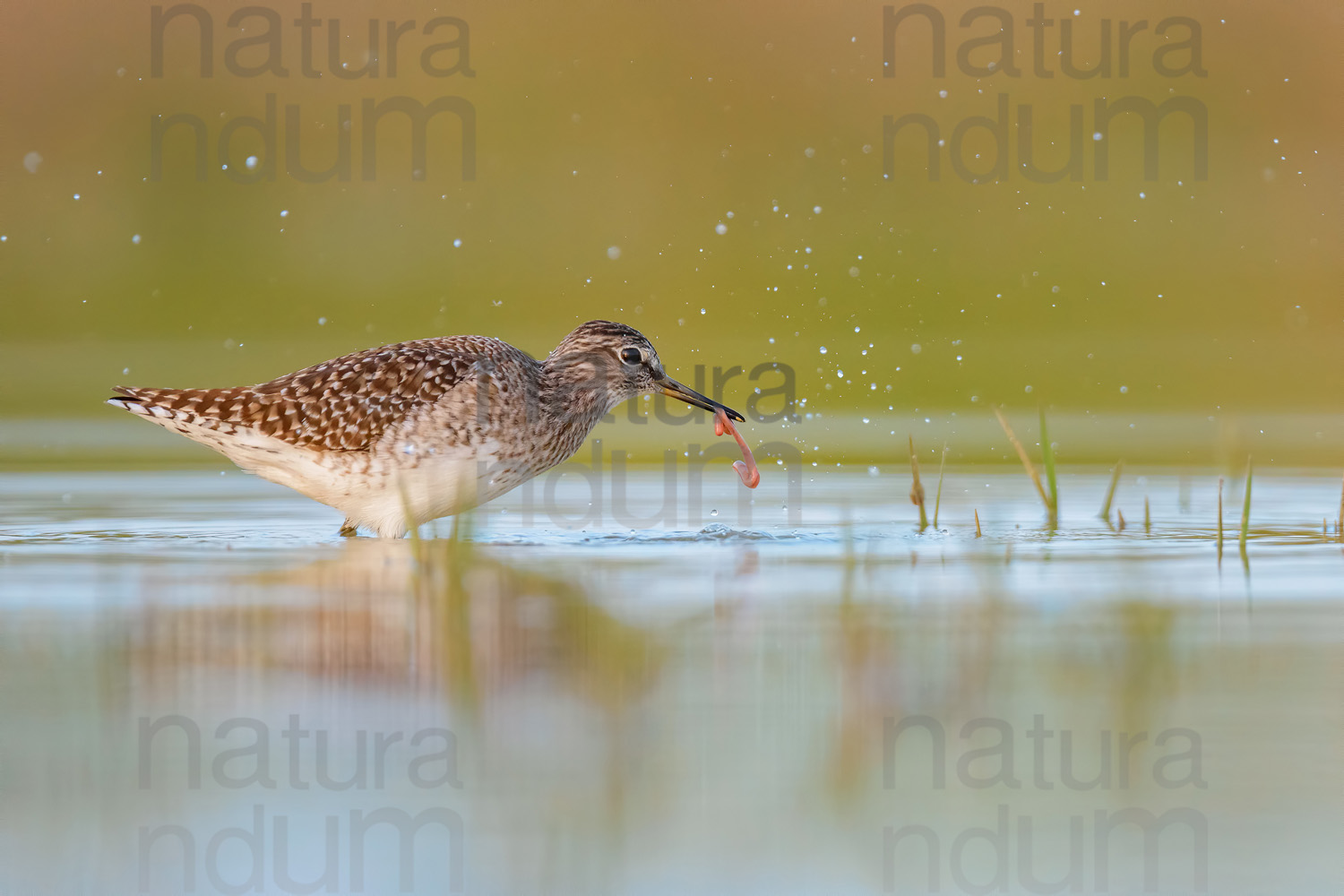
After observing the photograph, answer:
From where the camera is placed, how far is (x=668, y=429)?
1356 centimetres

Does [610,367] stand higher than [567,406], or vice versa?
[610,367]

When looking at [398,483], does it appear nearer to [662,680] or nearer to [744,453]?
[744,453]

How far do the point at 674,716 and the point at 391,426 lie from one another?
389 cm

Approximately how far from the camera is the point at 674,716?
14.5ft

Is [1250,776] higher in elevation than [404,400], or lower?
lower

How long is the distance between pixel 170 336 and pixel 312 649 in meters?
15.4

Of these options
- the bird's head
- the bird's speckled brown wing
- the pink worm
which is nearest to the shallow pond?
the bird's speckled brown wing

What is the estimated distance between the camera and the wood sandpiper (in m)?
7.91

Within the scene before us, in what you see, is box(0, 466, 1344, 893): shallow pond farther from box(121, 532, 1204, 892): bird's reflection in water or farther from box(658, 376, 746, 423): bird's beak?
box(658, 376, 746, 423): bird's beak

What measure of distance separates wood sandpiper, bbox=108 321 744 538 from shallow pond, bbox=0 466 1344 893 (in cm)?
46

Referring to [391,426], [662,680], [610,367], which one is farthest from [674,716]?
[610,367]

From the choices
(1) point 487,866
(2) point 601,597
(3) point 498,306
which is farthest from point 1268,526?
(3) point 498,306

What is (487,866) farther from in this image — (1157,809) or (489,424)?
(489,424)

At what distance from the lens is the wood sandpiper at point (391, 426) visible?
7914 millimetres
